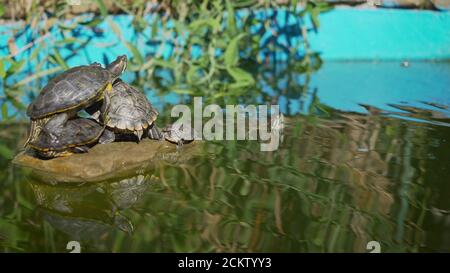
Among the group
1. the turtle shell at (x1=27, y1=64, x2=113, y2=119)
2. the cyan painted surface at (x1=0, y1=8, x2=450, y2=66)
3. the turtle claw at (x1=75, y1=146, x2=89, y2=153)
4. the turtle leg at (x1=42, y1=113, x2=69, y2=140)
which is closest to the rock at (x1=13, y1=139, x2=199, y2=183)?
the turtle claw at (x1=75, y1=146, x2=89, y2=153)

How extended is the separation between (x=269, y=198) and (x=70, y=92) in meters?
1.14

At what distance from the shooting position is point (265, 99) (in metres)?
4.64

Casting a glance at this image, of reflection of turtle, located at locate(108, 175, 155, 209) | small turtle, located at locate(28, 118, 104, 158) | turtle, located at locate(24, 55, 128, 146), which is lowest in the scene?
reflection of turtle, located at locate(108, 175, 155, 209)

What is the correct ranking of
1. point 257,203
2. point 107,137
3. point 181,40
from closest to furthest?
point 257,203, point 107,137, point 181,40

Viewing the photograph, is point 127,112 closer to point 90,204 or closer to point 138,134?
point 138,134

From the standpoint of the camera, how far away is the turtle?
10.2 ft

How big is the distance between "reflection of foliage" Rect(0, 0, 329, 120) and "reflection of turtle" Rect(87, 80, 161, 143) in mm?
1216

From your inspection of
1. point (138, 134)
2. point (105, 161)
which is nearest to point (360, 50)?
point (138, 134)

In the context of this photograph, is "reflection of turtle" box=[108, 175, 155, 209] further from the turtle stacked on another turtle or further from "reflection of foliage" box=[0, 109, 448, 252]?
the turtle stacked on another turtle

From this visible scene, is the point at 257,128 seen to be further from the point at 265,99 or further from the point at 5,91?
the point at 5,91

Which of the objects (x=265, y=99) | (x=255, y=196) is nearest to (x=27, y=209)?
(x=255, y=196)

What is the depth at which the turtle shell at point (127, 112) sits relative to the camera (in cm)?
333

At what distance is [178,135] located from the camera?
11.4ft

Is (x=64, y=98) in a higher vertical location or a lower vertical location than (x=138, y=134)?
higher
